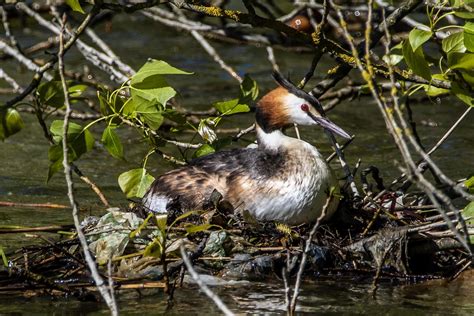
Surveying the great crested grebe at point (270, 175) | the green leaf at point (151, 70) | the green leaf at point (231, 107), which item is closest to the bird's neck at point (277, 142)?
the great crested grebe at point (270, 175)

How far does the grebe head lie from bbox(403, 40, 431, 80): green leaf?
710 millimetres

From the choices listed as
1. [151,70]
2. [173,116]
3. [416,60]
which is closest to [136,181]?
[173,116]

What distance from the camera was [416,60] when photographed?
5.80 metres

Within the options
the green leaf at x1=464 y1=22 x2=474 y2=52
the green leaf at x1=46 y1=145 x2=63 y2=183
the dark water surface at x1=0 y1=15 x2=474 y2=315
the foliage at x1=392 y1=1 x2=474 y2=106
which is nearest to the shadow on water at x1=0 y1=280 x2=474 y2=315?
the dark water surface at x1=0 y1=15 x2=474 y2=315

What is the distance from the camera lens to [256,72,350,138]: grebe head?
649 centimetres

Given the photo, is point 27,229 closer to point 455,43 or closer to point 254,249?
point 254,249

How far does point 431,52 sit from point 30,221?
6458 millimetres

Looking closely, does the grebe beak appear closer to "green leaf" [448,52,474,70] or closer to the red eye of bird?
the red eye of bird

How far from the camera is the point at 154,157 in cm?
941

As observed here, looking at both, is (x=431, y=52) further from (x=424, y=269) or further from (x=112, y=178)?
(x=424, y=269)

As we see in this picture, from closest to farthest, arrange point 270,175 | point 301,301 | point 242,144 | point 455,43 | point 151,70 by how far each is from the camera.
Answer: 1. point 301,301
2. point 455,43
3. point 151,70
4. point 270,175
5. point 242,144

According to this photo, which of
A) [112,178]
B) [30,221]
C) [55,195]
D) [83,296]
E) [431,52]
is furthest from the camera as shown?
[431,52]

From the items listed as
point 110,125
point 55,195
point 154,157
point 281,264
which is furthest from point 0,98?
point 281,264

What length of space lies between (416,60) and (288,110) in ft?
3.34
